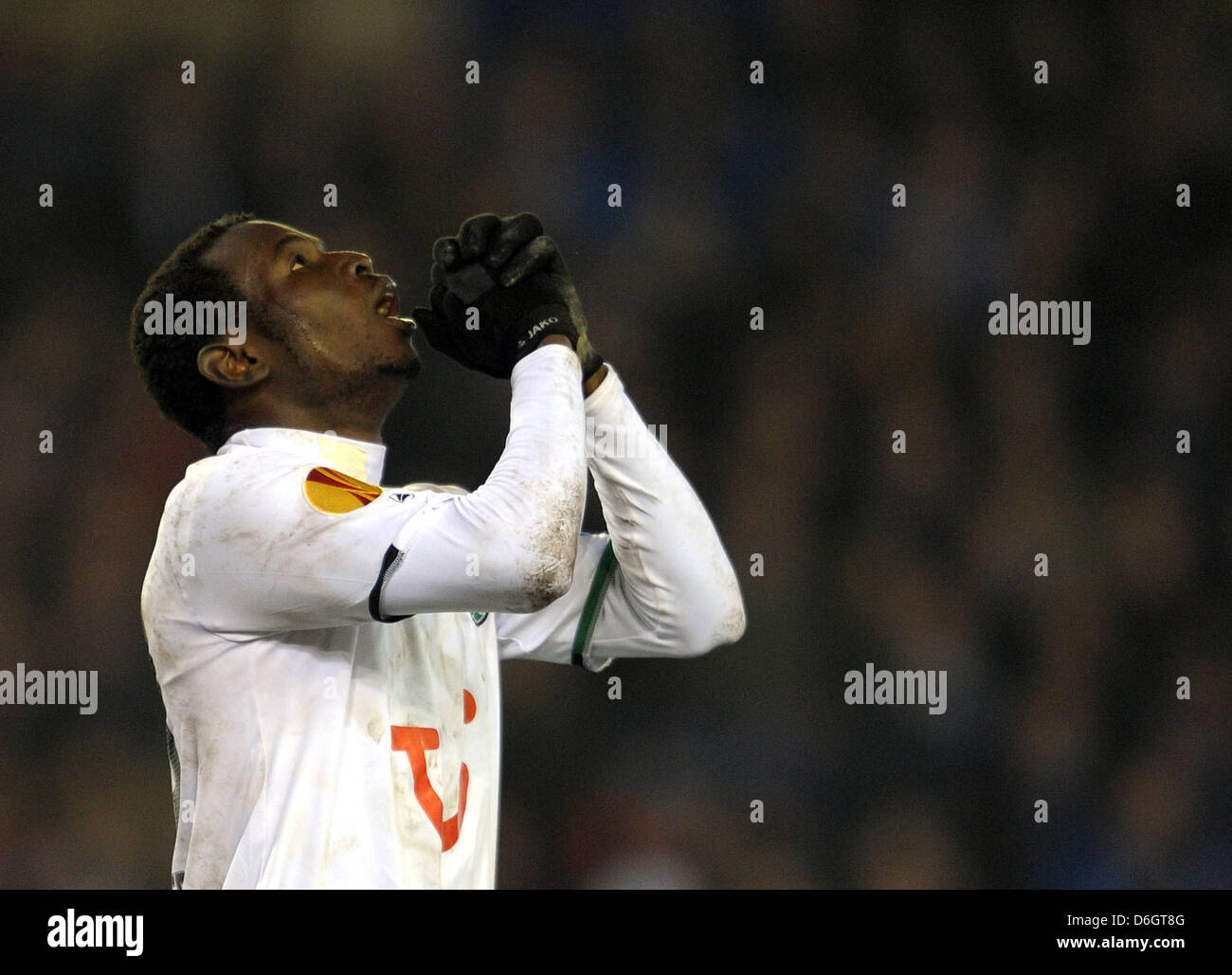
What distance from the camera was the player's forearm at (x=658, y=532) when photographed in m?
2.40

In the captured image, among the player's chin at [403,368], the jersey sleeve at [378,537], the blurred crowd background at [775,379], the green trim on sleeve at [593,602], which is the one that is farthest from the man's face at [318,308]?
the blurred crowd background at [775,379]

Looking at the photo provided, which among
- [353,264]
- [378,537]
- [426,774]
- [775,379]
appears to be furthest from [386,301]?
[775,379]

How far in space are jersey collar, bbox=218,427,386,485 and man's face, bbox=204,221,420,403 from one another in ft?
0.22

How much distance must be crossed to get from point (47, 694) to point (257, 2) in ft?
6.74

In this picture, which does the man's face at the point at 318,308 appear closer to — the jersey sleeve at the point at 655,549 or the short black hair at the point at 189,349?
the short black hair at the point at 189,349

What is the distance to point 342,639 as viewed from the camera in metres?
2.15

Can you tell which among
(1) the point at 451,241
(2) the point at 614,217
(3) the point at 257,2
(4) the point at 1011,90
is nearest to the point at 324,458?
(1) the point at 451,241

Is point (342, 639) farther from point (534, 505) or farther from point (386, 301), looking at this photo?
point (386, 301)

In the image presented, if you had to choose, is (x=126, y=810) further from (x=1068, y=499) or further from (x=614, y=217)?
(x=1068, y=499)

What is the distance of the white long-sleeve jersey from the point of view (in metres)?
1.99

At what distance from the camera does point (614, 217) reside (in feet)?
14.6

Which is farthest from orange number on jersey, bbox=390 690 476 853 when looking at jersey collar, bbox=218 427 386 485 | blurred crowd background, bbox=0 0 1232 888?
blurred crowd background, bbox=0 0 1232 888

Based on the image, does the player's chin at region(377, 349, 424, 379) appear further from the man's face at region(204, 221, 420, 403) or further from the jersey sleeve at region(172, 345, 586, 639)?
the jersey sleeve at region(172, 345, 586, 639)

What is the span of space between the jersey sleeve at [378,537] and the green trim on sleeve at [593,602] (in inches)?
18.5
